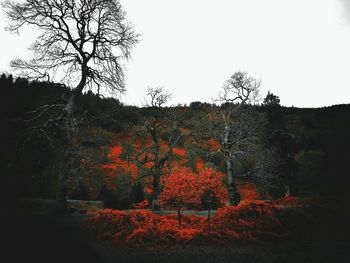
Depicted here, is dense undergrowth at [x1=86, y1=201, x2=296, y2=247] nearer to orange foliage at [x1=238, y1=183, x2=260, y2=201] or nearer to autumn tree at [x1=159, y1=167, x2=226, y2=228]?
autumn tree at [x1=159, y1=167, x2=226, y2=228]

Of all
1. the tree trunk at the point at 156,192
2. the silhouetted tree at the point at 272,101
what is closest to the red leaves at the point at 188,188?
the tree trunk at the point at 156,192

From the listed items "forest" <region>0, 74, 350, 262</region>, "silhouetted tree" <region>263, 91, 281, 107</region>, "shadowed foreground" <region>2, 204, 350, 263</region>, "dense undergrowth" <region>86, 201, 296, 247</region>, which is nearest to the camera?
"shadowed foreground" <region>2, 204, 350, 263</region>

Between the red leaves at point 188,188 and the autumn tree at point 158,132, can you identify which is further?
the autumn tree at point 158,132

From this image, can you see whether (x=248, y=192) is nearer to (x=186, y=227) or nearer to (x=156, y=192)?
(x=156, y=192)

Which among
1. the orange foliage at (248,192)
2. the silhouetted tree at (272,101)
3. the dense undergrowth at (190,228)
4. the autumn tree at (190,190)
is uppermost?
the silhouetted tree at (272,101)

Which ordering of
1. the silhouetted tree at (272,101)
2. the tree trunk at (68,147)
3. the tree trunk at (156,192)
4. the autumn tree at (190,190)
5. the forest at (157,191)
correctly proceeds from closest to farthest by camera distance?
1. the forest at (157,191)
2. the autumn tree at (190,190)
3. the tree trunk at (68,147)
4. the tree trunk at (156,192)
5. the silhouetted tree at (272,101)

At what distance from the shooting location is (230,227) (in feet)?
37.1

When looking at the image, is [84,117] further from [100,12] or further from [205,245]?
[205,245]

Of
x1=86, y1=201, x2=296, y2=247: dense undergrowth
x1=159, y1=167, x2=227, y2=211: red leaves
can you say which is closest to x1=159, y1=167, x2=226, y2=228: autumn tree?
x1=159, y1=167, x2=227, y2=211: red leaves

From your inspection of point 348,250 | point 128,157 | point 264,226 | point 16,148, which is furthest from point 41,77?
point 348,250

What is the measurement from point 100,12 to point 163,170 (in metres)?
12.7

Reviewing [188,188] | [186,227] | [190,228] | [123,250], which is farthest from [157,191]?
[123,250]

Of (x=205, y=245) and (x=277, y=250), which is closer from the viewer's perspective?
(x=277, y=250)

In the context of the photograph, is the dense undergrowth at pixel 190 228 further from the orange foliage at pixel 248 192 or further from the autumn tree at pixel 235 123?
the orange foliage at pixel 248 192
